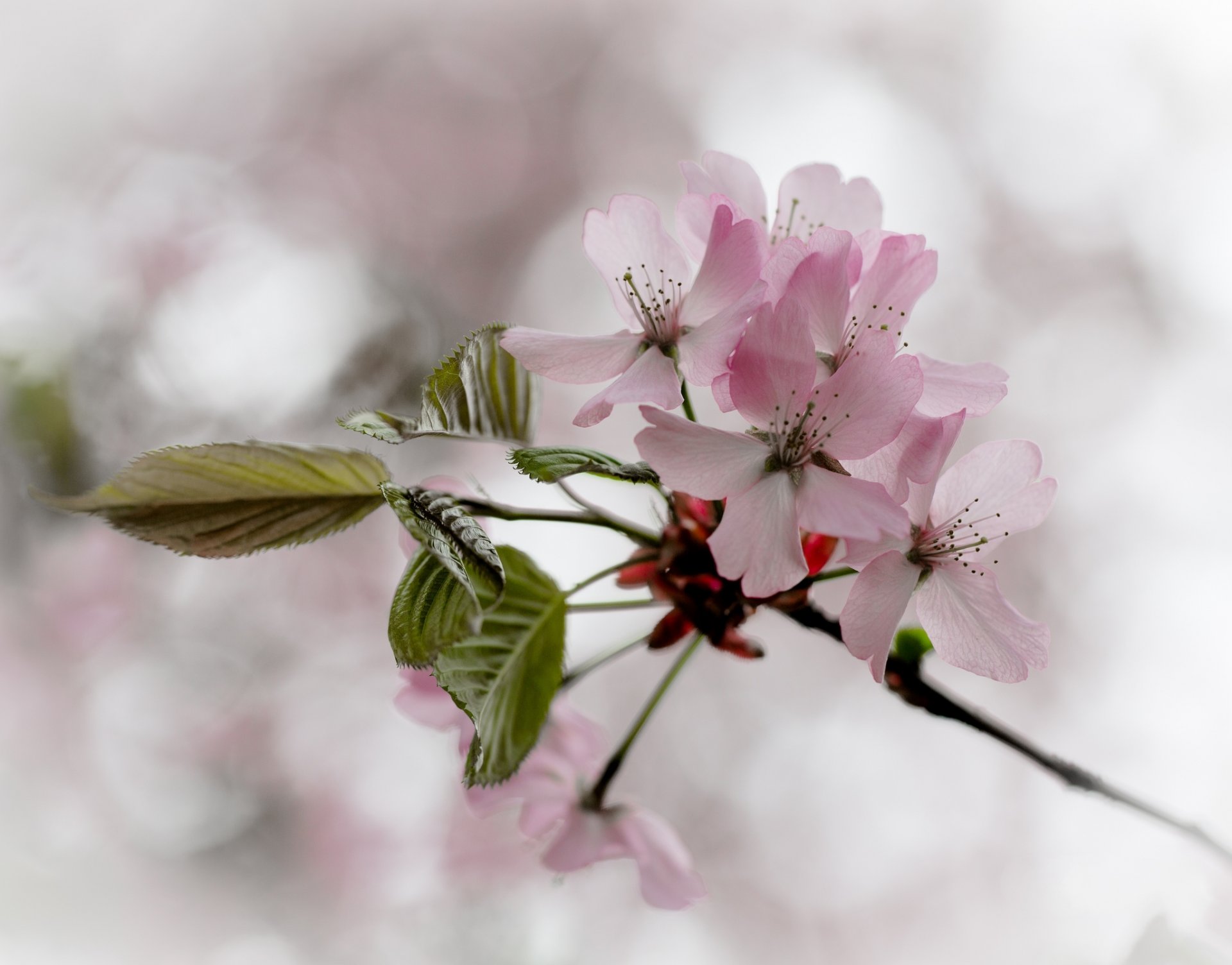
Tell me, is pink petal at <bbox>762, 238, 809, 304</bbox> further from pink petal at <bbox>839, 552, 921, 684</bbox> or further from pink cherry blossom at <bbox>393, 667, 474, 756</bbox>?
pink cherry blossom at <bbox>393, 667, 474, 756</bbox>

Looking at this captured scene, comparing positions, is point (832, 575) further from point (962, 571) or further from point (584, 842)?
point (584, 842)

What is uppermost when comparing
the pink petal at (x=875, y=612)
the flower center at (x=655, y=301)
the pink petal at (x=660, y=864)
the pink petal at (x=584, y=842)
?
the flower center at (x=655, y=301)

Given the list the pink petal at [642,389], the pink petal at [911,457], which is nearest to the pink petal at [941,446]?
the pink petal at [911,457]

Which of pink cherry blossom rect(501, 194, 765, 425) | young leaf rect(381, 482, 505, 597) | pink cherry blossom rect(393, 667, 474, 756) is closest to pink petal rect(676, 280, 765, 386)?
pink cherry blossom rect(501, 194, 765, 425)

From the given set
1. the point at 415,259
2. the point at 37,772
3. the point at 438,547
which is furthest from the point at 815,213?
the point at 37,772

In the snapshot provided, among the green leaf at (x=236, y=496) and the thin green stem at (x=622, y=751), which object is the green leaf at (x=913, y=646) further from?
the green leaf at (x=236, y=496)

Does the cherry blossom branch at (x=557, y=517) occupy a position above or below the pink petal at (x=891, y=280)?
below

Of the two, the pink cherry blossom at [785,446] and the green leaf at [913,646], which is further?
the green leaf at [913,646]
